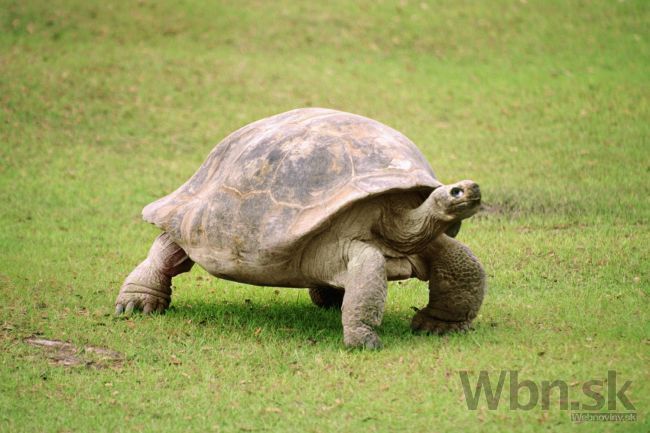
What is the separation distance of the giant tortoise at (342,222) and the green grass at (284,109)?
1.14ft

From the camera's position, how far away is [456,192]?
19.2 feet

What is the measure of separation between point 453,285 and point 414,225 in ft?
2.08

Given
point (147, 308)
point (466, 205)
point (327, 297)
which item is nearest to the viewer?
point (466, 205)

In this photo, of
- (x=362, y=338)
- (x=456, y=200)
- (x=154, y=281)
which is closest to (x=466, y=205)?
(x=456, y=200)

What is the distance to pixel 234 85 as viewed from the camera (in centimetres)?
1567

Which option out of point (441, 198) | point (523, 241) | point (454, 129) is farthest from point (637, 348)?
point (454, 129)

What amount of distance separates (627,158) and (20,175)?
753 cm

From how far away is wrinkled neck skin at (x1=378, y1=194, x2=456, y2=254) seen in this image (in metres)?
6.07

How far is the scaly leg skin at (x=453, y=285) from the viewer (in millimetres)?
6559

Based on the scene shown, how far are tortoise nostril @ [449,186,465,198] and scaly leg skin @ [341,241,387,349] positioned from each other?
0.67m

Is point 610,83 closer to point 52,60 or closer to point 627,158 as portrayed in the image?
point 627,158

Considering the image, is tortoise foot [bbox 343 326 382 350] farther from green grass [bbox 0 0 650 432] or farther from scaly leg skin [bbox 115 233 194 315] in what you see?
scaly leg skin [bbox 115 233 194 315]

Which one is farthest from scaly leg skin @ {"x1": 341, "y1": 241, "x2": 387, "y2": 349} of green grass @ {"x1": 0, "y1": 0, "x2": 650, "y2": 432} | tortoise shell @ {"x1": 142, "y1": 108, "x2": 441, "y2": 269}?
tortoise shell @ {"x1": 142, "y1": 108, "x2": 441, "y2": 269}

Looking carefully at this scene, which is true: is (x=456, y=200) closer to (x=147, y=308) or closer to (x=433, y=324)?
(x=433, y=324)
